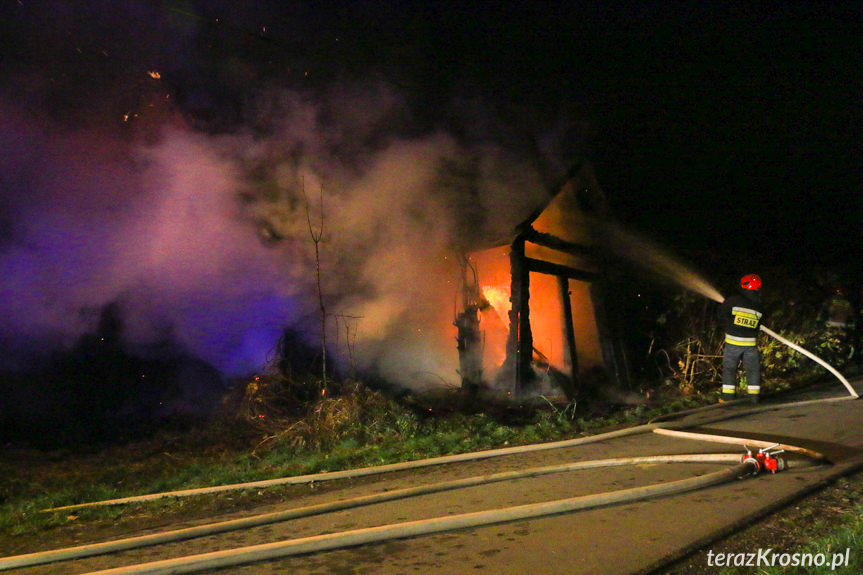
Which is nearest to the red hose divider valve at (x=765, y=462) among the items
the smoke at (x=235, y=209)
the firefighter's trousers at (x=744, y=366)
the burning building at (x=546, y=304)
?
the firefighter's trousers at (x=744, y=366)

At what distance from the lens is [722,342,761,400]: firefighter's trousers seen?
→ 7.83 metres

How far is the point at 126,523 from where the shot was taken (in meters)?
4.41

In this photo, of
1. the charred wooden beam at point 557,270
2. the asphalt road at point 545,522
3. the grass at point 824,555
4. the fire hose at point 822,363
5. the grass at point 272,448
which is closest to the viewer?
the grass at point 824,555

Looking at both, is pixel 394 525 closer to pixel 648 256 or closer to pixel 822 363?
pixel 822 363

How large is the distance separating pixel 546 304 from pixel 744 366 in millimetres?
3604

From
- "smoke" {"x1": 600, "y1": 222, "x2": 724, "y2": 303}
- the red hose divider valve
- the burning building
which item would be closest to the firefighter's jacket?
the burning building

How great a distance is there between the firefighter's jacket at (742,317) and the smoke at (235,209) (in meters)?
3.07

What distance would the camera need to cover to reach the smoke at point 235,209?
815 cm

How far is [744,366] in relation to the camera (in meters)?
8.01

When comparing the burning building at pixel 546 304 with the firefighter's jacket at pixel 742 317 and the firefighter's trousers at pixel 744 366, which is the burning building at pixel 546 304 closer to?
the firefighter's trousers at pixel 744 366

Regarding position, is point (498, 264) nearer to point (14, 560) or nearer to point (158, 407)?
point (158, 407)

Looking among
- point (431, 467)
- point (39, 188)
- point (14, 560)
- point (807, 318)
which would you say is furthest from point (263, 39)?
point (807, 318)

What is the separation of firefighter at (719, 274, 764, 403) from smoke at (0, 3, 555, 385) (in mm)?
3126

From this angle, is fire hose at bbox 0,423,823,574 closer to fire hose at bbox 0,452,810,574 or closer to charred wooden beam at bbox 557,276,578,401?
fire hose at bbox 0,452,810,574
